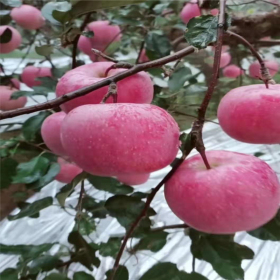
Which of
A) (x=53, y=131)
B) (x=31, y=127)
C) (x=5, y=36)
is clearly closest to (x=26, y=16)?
(x=5, y=36)

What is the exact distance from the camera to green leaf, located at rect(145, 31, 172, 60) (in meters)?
0.72

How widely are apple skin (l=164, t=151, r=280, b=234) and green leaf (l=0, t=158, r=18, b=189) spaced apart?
19.3 inches

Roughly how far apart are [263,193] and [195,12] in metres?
0.62

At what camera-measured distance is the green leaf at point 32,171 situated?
2.02 ft

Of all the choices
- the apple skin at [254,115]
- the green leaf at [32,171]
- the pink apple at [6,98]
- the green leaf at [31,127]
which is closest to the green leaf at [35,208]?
the green leaf at [32,171]

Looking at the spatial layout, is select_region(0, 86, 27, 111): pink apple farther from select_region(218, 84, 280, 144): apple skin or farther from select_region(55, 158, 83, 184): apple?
select_region(218, 84, 280, 144): apple skin

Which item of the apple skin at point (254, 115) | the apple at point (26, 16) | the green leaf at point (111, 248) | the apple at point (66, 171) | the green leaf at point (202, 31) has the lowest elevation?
the green leaf at point (111, 248)

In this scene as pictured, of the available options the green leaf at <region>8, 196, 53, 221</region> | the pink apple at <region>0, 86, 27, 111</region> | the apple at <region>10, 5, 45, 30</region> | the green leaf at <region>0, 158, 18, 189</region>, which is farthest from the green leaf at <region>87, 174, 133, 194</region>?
the apple at <region>10, 5, 45, 30</region>

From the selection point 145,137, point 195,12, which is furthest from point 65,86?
point 195,12

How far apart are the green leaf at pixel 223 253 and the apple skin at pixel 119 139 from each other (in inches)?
10.0

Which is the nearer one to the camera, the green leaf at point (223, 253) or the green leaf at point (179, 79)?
the green leaf at point (223, 253)

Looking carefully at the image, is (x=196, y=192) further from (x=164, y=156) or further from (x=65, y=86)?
(x=65, y=86)

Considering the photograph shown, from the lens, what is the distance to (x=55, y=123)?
47cm

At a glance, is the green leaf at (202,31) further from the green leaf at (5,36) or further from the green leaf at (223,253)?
the green leaf at (5,36)
